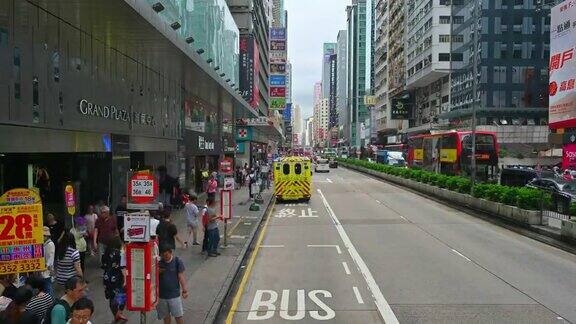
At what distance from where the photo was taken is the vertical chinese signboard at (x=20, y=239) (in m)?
7.16

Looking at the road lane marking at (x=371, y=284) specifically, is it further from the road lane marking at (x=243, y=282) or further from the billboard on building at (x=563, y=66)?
the billboard on building at (x=563, y=66)

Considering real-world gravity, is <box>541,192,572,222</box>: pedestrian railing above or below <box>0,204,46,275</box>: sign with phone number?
below

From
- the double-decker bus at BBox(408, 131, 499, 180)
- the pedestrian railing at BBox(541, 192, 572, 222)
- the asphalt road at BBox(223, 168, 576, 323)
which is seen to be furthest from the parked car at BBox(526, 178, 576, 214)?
the double-decker bus at BBox(408, 131, 499, 180)

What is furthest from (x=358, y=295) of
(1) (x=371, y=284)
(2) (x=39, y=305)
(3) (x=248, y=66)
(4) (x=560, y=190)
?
(3) (x=248, y=66)

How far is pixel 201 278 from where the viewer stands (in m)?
12.2

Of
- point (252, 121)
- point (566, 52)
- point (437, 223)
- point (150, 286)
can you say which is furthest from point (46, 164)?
point (252, 121)

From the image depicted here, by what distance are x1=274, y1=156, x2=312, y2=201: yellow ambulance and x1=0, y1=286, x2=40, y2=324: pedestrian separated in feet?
86.2

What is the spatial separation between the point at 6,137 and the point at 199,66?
1018cm

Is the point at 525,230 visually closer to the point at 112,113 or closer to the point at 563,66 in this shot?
the point at 112,113

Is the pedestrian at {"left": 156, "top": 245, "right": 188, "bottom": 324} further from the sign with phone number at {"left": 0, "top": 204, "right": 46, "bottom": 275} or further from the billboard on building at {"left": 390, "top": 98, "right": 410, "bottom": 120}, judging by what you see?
the billboard on building at {"left": 390, "top": 98, "right": 410, "bottom": 120}

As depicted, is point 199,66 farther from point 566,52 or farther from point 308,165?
point 566,52

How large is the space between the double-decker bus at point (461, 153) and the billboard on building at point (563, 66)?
422cm

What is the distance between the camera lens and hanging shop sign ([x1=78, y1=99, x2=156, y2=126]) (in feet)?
48.3

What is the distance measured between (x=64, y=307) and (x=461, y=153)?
1368 inches
